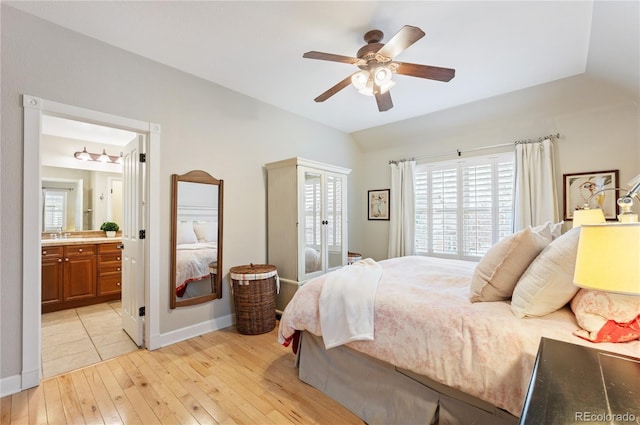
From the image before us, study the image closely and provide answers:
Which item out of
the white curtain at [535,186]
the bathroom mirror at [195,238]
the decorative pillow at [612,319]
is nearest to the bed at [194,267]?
the bathroom mirror at [195,238]

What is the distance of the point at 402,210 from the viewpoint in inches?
177

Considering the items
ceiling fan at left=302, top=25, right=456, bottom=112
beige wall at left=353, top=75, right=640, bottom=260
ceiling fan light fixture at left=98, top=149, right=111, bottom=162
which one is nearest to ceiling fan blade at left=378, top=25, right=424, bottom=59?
ceiling fan at left=302, top=25, right=456, bottom=112

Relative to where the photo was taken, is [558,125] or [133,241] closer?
[133,241]

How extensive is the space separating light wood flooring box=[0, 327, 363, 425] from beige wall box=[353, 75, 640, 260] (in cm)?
358

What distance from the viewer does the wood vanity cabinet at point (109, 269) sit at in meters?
4.09

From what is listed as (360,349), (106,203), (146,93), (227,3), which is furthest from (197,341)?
(106,203)

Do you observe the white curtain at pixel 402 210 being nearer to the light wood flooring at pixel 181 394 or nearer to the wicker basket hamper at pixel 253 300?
the wicker basket hamper at pixel 253 300

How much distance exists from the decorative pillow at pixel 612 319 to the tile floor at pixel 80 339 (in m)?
3.36

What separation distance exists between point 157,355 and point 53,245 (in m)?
2.52

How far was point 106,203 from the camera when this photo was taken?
4844 mm

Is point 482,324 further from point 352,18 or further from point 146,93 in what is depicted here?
point 146,93

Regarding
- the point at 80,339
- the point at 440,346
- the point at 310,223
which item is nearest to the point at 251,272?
the point at 310,223

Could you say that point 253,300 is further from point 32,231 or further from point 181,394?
point 32,231

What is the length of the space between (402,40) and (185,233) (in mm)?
2598
